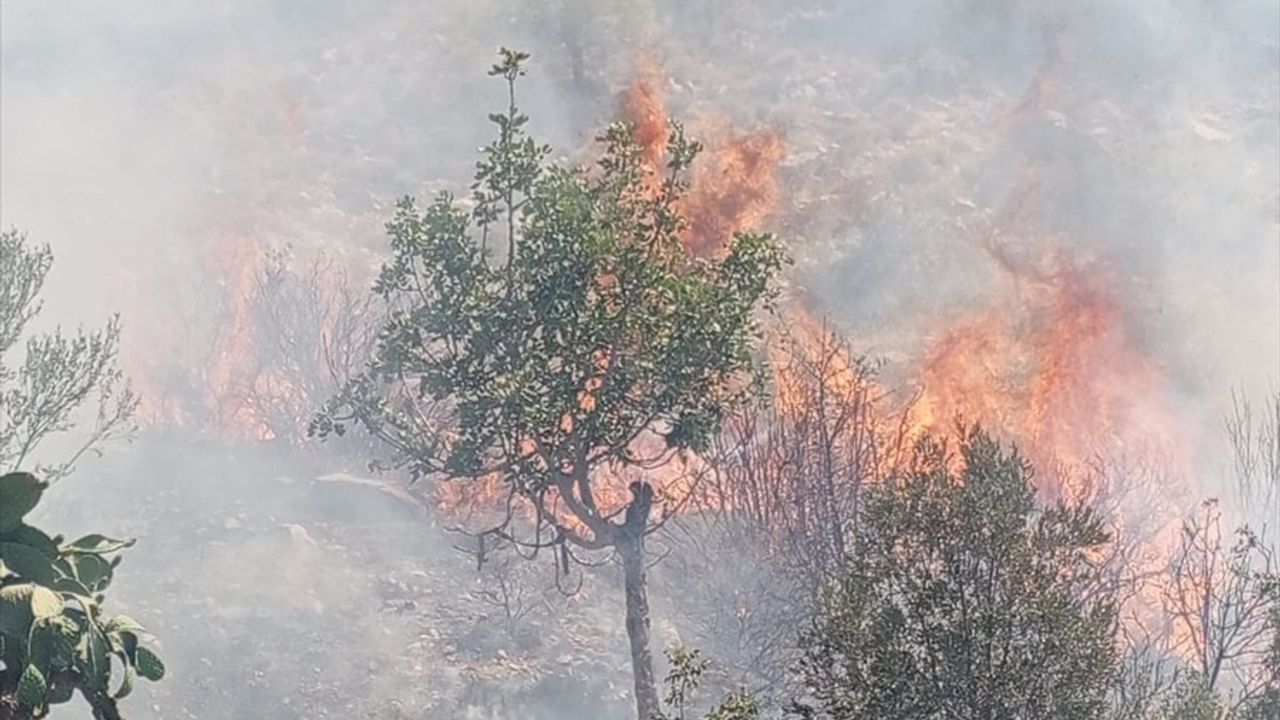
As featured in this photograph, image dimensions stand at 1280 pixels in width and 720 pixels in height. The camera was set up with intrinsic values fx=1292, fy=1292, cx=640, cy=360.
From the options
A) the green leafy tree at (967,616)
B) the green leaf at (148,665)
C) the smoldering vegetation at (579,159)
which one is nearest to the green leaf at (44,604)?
the green leaf at (148,665)

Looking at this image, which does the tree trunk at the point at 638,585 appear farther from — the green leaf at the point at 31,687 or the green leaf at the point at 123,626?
the green leaf at the point at 31,687

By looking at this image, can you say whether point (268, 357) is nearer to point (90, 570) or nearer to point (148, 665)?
point (90, 570)

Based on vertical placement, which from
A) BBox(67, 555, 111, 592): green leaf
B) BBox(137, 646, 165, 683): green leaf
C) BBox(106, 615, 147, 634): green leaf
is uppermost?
BBox(67, 555, 111, 592): green leaf

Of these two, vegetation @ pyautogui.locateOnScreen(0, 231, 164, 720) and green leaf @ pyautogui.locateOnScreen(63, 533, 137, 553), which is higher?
green leaf @ pyautogui.locateOnScreen(63, 533, 137, 553)

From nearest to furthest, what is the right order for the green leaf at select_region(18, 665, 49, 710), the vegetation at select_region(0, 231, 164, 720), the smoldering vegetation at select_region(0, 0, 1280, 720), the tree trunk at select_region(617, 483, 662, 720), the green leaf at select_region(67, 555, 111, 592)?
1. the green leaf at select_region(18, 665, 49, 710)
2. the vegetation at select_region(0, 231, 164, 720)
3. the green leaf at select_region(67, 555, 111, 592)
4. the tree trunk at select_region(617, 483, 662, 720)
5. the smoldering vegetation at select_region(0, 0, 1280, 720)

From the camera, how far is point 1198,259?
46844 millimetres

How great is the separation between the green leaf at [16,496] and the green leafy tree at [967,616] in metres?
9.20

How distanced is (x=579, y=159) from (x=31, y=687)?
4806 cm

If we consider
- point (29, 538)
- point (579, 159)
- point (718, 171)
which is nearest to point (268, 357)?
point (579, 159)

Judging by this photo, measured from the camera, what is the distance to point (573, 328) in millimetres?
18656

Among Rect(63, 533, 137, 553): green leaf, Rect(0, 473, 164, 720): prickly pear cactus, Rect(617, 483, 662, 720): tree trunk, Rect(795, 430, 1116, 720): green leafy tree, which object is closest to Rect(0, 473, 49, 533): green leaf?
Rect(0, 473, 164, 720): prickly pear cactus

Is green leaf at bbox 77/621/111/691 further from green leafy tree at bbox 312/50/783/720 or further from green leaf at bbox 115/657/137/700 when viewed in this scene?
green leafy tree at bbox 312/50/783/720

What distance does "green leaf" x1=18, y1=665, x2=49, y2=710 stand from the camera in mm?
4168

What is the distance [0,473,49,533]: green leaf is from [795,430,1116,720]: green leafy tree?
9201 millimetres
